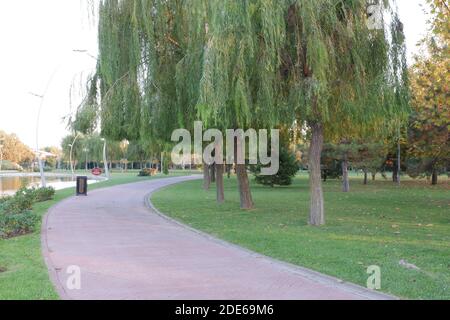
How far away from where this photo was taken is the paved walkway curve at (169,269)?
615cm

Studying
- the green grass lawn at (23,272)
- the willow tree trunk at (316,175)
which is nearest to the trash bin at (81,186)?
the green grass lawn at (23,272)

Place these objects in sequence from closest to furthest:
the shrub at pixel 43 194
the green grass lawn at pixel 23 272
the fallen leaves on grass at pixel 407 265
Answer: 1. the green grass lawn at pixel 23 272
2. the fallen leaves on grass at pixel 407 265
3. the shrub at pixel 43 194

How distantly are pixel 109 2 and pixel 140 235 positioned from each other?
667 cm

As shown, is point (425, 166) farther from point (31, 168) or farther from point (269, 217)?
point (31, 168)

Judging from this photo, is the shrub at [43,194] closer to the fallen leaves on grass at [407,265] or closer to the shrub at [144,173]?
the fallen leaves on grass at [407,265]

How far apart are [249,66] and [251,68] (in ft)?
0.22

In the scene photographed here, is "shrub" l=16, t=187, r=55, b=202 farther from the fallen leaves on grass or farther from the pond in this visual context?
the fallen leaves on grass

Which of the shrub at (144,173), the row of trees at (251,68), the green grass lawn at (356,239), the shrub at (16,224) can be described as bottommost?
the green grass lawn at (356,239)

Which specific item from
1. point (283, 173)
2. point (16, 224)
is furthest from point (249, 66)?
point (283, 173)

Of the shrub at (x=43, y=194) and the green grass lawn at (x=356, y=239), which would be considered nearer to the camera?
the green grass lawn at (x=356, y=239)

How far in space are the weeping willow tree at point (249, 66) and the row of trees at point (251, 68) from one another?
24mm

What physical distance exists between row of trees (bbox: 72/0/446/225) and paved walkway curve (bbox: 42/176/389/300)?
2.92 meters

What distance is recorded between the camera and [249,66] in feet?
36.0

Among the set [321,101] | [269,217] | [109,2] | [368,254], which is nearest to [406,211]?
[269,217]
